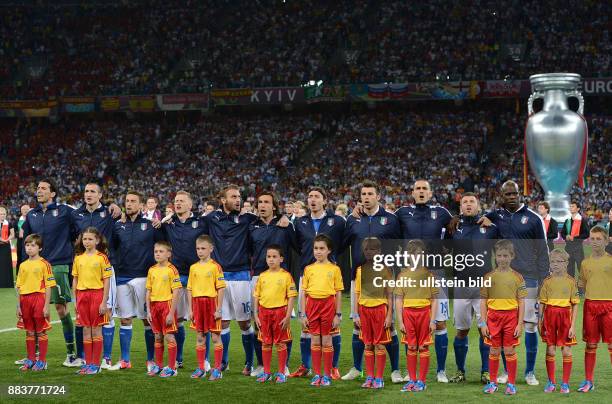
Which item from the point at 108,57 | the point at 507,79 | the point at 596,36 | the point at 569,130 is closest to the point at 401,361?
the point at 569,130

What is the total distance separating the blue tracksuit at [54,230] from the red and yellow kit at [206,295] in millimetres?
1855

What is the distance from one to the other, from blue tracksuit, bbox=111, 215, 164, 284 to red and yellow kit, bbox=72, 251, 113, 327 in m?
0.38

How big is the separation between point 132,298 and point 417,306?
10.5 ft

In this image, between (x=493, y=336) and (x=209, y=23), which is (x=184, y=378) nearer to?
(x=493, y=336)

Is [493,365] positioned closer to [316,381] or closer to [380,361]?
[380,361]

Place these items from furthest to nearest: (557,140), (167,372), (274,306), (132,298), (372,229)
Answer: (557,140) → (132,298) → (167,372) → (372,229) → (274,306)

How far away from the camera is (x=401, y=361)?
34.7 feet

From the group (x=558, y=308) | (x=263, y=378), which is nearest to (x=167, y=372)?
(x=263, y=378)

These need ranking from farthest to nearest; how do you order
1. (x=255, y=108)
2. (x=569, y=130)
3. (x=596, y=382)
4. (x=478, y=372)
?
(x=255, y=108) < (x=569, y=130) < (x=478, y=372) < (x=596, y=382)

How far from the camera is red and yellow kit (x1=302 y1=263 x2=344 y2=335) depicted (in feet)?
29.8

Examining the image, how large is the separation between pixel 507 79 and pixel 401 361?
2856cm

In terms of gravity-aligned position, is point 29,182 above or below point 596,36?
below

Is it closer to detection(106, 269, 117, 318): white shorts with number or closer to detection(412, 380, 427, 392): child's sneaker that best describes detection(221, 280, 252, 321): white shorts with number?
detection(106, 269, 117, 318): white shorts with number

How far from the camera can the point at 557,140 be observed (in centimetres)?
2238
